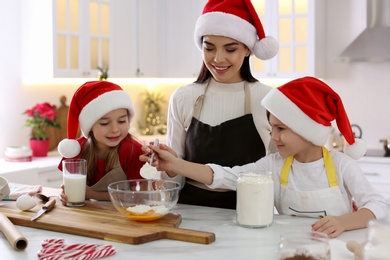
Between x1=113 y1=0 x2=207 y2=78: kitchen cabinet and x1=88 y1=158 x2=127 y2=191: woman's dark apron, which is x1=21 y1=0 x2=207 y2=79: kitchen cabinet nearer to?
x1=113 y1=0 x2=207 y2=78: kitchen cabinet

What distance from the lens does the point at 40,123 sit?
4340 mm

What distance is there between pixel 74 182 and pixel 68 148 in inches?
7.6

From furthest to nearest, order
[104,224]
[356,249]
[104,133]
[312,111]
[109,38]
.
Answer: [109,38] < [104,133] < [312,111] < [104,224] < [356,249]

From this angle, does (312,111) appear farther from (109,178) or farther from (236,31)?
(109,178)

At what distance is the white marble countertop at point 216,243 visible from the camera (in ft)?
5.10

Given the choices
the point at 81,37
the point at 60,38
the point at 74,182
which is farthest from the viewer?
the point at 81,37

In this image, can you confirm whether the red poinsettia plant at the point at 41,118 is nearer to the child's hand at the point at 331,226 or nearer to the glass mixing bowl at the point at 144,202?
the glass mixing bowl at the point at 144,202

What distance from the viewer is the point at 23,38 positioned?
4414 mm

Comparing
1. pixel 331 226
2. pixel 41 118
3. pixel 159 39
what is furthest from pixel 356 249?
pixel 159 39

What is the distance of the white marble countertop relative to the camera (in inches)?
61.2

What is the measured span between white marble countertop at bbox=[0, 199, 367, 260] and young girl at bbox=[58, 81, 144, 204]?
47cm

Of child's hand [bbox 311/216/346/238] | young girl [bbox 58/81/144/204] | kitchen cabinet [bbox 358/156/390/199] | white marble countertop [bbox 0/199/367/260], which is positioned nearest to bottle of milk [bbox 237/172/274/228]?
white marble countertop [bbox 0/199/367/260]

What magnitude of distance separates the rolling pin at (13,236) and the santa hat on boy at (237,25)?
3.56 ft

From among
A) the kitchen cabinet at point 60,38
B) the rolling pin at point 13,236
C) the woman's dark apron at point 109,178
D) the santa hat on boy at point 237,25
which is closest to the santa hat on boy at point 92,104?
the woman's dark apron at point 109,178
